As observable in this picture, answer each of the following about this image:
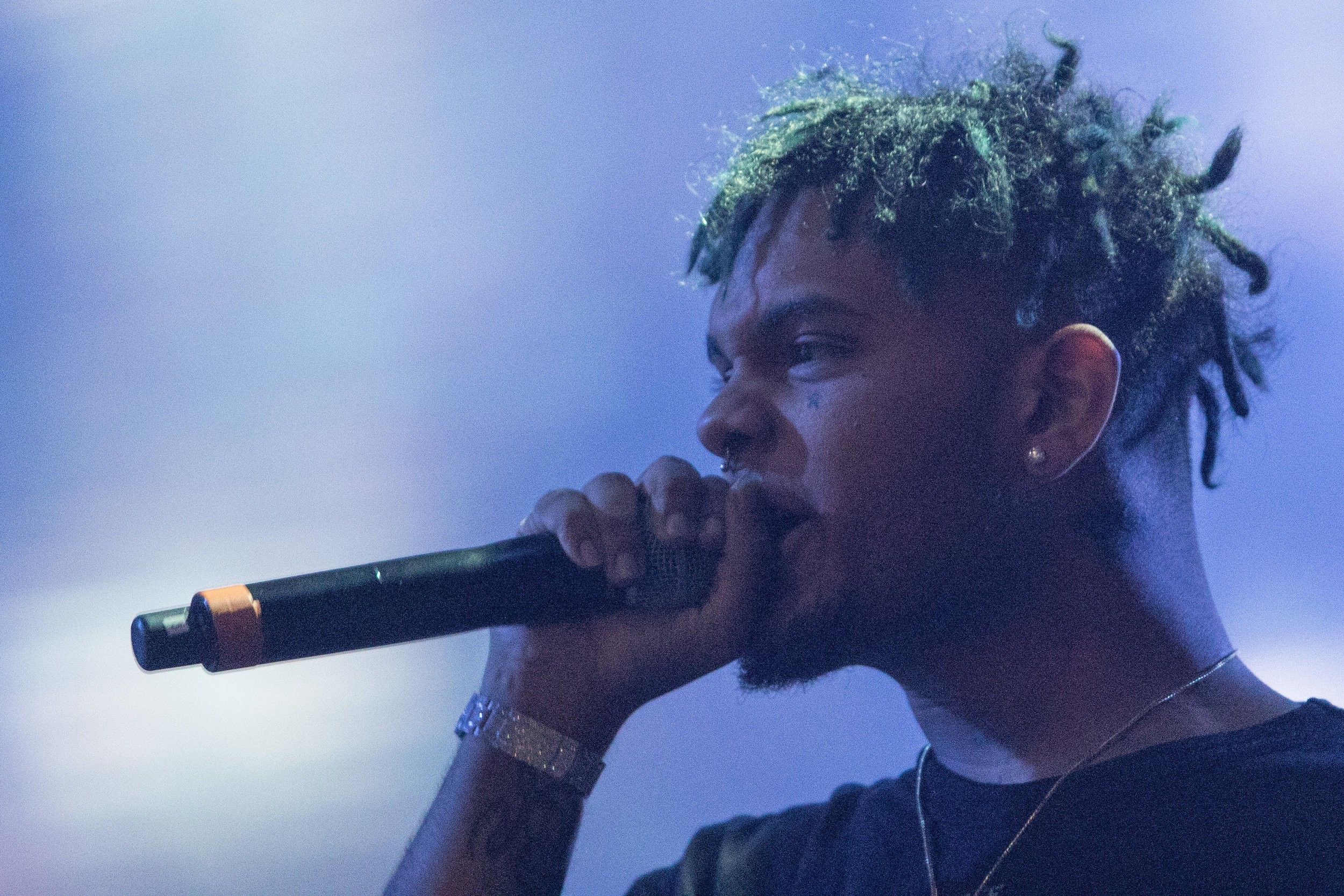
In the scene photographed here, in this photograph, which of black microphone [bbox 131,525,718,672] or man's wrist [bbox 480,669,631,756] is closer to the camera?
black microphone [bbox 131,525,718,672]

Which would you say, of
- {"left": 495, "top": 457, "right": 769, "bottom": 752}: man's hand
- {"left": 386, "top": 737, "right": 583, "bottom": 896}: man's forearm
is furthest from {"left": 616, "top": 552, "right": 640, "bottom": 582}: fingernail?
{"left": 386, "top": 737, "right": 583, "bottom": 896}: man's forearm

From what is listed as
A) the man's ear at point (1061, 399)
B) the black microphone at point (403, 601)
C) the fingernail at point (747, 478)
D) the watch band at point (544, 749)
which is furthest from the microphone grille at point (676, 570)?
the man's ear at point (1061, 399)

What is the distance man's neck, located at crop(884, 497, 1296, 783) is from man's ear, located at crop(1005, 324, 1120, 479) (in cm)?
10

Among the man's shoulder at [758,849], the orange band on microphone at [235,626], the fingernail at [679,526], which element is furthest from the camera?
the man's shoulder at [758,849]

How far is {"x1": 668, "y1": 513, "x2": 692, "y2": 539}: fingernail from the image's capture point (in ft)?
4.00

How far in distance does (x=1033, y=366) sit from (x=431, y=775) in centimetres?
102

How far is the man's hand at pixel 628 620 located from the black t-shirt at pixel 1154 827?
13.8 inches

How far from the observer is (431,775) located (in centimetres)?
164

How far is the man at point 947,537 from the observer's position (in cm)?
124

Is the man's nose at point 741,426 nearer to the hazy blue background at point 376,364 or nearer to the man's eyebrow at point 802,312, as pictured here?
the man's eyebrow at point 802,312

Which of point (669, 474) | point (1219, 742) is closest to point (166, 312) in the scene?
point (669, 474)

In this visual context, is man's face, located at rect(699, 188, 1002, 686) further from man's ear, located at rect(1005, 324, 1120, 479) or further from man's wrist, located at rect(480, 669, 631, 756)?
man's wrist, located at rect(480, 669, 631, 756)

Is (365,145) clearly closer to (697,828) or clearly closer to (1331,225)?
(697,828)

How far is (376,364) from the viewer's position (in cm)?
174
